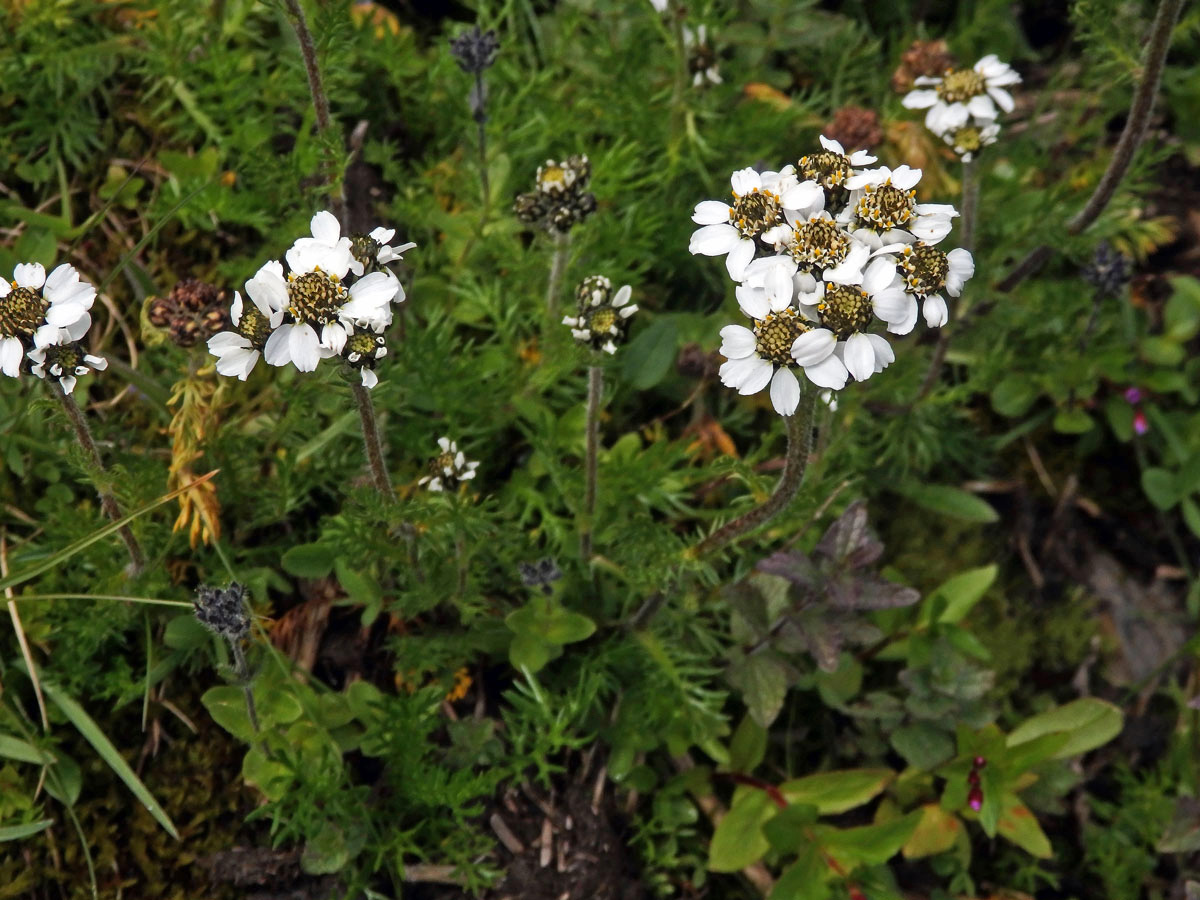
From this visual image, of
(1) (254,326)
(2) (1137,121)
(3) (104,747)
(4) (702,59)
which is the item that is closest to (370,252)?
(1) (254,326)

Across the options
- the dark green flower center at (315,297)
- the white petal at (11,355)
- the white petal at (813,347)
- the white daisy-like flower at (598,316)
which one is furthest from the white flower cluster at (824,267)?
the white petal at (11,355)

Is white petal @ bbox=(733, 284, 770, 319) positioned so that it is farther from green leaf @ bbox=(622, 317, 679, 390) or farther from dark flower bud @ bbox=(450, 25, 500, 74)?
dark flower bud @ bbox=(450, 25, 500, 74)

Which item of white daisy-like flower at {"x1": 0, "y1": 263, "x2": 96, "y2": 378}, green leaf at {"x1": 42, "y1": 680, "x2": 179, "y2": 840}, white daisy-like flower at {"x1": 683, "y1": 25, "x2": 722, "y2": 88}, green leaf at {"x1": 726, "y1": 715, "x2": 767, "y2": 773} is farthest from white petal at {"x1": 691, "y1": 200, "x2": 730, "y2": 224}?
green leaf at {"x1": 42, "y1": 680, "x2": 179, "y2": 840}

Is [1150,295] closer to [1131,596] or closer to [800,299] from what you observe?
[1131,596]

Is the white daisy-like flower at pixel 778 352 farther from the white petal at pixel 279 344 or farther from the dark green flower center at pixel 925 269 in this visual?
the white petal at pixel 279 344

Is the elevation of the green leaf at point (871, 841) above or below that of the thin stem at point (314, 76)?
below

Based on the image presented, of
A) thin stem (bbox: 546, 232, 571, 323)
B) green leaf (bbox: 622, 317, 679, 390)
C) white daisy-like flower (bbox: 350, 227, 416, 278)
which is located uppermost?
white daisy-like flower (bbox: 350, 227, 416, 278)

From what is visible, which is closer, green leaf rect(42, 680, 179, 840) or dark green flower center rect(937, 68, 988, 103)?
green leaf rect(42, 680, 179, 840)
